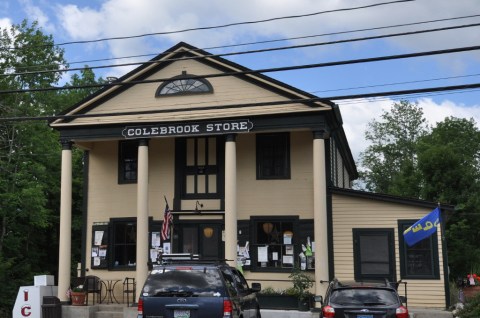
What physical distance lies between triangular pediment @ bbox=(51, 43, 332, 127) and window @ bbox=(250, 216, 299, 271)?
4199 mm

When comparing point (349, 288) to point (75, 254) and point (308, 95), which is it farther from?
point (75, 254)

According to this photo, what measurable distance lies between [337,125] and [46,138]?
18.4 m

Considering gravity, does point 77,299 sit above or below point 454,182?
below

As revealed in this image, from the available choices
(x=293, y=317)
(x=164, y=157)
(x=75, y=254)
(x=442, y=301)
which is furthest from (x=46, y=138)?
(x=442, y=301)

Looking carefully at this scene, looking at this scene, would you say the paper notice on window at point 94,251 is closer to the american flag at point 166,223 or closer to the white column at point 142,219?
the white column at point 142,219

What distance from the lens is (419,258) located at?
20672 millimetres

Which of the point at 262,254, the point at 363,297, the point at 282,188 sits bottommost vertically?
the point at 363,297

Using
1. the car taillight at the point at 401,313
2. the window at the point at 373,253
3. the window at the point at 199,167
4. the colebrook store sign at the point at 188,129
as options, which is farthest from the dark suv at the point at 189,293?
the window at the point at 199,167

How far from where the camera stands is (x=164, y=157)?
77.8ft

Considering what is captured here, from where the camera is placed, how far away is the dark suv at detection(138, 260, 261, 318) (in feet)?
36.8

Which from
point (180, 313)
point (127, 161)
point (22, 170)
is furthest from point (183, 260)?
point (22, 170)

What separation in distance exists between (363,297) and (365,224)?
9718 mm

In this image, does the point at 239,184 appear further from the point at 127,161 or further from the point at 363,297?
the point at 363,297

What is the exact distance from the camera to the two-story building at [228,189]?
20578mm
